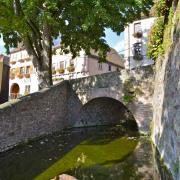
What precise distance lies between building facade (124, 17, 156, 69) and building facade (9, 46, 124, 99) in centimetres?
420

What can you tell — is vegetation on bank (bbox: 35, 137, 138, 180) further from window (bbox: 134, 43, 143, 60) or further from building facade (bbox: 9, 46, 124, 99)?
building facade (bbox: 9, 46, 124, 99)

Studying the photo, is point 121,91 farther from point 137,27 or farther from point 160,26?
point 137,27

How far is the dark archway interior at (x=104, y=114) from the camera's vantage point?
1972cm

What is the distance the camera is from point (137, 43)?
32.2 meters

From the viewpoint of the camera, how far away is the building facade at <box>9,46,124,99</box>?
3344cm

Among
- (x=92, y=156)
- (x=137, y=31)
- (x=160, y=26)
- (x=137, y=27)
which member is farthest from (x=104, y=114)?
(x=137, y=27)

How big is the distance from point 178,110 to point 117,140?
779 centimetres

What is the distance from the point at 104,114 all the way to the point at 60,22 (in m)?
8.23

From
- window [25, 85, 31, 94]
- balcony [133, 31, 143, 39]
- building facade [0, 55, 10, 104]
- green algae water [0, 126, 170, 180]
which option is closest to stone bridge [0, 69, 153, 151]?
green algae water [0, 126, 170, 180]

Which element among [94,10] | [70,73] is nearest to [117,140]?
[94,10]

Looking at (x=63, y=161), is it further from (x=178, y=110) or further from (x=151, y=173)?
(x=178, y=110)

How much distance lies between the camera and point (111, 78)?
56.4ft

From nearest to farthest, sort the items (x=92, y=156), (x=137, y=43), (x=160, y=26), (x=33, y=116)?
(x=92, y=156)
(x=160, y=26)
(x=33, y=116)
(x=137, y=43)

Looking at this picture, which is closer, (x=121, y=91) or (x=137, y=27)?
(x=121, y=91)
